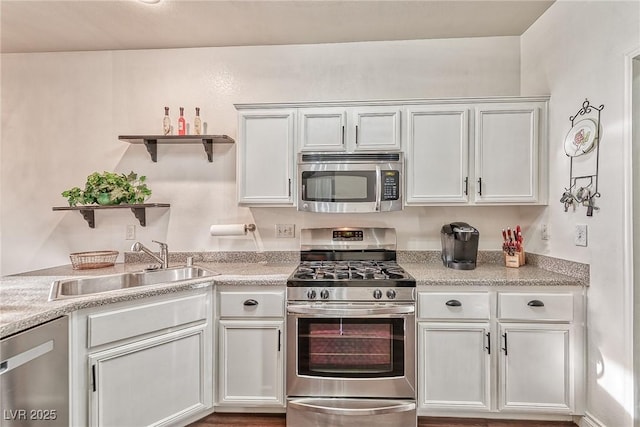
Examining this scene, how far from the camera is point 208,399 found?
203cm

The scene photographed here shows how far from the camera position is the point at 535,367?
1.94 metres

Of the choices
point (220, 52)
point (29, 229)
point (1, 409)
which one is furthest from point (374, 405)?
point (29, 229)

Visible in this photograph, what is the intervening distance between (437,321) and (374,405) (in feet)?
2.07

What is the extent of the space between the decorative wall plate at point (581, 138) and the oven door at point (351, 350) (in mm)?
1372

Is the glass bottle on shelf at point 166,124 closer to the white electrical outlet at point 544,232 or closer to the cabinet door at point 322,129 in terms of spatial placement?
Answer: the cabinet door at point 322,129

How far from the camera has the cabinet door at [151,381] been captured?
1639 millimetres

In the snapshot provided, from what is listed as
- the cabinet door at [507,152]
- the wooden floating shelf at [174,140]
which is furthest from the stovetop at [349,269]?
the wooden floating shelf at [174,140]

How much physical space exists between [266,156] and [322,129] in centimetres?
46

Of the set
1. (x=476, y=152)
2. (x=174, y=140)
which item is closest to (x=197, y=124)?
(x=174, y=140)

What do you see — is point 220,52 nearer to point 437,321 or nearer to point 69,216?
point 69,216

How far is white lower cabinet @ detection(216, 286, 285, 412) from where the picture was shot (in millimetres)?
2027

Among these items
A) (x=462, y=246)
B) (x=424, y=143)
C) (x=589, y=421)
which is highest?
(x=424, y=143)

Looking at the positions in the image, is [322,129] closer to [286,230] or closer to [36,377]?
[286,230]

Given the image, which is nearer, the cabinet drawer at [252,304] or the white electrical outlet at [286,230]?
the cabinet drawer at [252,304]
